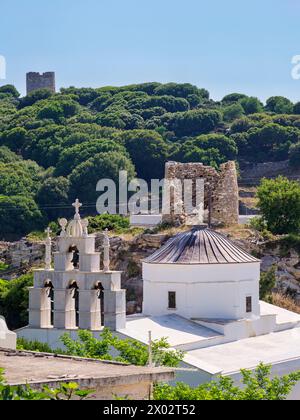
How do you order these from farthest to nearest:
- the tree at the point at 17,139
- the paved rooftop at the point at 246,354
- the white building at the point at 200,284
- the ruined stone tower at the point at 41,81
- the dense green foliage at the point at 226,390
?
the ruined stone tower at the point at 41,81
the tree at the point at 17,139
the white building at the point at 200,284
the paved rooftop at the point at 246,354
the dense green foliage at the point at 226,390

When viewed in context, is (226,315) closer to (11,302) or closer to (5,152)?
(11,302)

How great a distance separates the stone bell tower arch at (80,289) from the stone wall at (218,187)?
61.4 ft

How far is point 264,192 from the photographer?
51719mm

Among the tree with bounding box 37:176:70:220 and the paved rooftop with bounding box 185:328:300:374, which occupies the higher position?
the tree with bounding box 37:176:70:220

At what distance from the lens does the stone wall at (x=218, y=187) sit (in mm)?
50938

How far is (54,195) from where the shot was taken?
3150 inches

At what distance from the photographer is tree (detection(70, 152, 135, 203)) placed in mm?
79125

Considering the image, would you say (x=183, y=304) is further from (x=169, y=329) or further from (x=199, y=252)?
(x=169, y=329)

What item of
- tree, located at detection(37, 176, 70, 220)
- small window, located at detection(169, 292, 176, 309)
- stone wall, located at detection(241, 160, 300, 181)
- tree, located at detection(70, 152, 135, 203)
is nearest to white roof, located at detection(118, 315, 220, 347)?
small window, located at detection(169, 292, 176, 309)

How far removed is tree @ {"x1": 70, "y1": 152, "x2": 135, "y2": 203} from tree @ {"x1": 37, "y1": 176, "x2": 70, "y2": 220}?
1.58 ft

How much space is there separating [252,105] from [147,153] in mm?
22363

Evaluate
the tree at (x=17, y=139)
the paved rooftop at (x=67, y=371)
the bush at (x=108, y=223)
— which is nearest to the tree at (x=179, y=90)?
the tree at (x=17, y=139)

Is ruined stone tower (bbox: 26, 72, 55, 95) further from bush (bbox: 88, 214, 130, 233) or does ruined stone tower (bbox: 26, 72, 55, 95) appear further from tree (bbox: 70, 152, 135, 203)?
bush (bbox: 88, 214, 130, 233)

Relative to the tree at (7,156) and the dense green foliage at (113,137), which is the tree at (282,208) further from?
the tree at (7,156)
